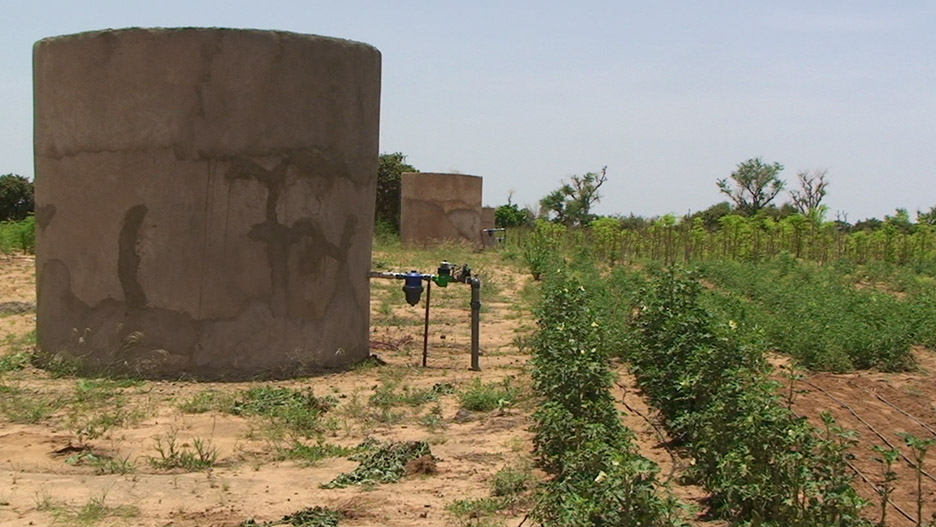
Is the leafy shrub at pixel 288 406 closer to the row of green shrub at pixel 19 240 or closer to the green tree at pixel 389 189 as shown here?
the row of green shrub at pixel 19 240

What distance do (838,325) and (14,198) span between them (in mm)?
29167

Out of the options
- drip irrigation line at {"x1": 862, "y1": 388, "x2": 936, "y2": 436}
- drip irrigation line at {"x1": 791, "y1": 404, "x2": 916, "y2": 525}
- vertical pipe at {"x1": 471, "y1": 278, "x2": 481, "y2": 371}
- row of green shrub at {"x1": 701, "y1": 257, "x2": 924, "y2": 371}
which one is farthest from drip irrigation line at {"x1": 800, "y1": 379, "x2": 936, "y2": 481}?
vertical pipe at {"x1": 471, "y1": 278, "x2": 481, "y2": 371}

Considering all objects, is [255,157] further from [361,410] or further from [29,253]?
[29,253]

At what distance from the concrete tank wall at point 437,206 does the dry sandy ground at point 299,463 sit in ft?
44.7

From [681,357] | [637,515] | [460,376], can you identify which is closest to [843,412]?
[681,357]

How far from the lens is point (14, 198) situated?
107 ft

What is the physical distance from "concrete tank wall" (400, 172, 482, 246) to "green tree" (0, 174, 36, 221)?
15.4 m

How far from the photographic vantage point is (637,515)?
3.62 metres

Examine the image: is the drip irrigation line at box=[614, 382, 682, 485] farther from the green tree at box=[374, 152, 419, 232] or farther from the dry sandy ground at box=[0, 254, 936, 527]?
the green tree at box=[374, 152, 419, 232]

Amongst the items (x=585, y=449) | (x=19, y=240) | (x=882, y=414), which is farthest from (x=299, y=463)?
(x=19, y=240)

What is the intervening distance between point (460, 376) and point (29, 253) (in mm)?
10337

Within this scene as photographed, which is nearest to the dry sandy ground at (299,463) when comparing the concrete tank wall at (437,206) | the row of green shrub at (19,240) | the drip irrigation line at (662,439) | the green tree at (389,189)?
the drip irrigation line at (662,439)

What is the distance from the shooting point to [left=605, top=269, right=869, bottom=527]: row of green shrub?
3.77 meters

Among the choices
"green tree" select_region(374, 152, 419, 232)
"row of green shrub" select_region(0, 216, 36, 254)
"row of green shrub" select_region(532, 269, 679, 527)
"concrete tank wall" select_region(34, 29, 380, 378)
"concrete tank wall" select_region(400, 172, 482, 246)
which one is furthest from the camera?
"green tree" select_region(374, 152, 419, 232)
